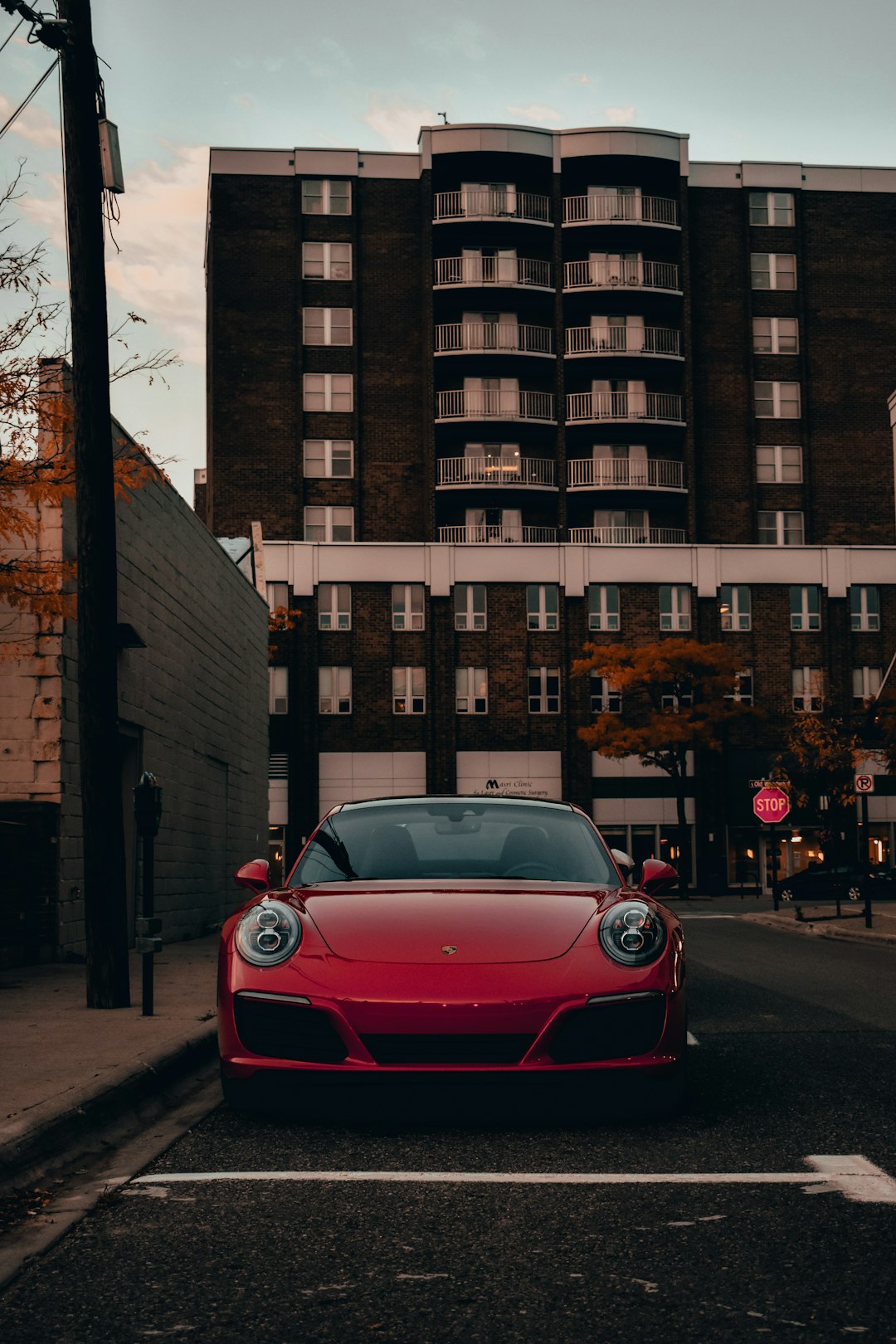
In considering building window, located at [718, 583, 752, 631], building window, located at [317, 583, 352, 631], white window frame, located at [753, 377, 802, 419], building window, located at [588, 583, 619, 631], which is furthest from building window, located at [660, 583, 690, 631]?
building window, located at [317, 583, 352, 631]

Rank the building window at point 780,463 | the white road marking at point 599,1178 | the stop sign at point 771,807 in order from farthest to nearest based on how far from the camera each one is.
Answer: the building window at point 780,463 → the stop sign at point 771,807 → the white road marking at point 599,1178

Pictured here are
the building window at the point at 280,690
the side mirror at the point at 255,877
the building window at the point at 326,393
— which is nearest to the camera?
the side mirror at the point at 255,877

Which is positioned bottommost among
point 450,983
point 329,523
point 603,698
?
point 450,983

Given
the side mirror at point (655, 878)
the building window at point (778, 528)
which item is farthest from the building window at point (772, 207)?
the side mirror at point (655, 878)

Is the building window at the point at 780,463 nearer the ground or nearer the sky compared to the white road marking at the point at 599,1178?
nearer the sky

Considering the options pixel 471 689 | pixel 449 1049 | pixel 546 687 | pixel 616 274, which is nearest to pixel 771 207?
pixel 616 274

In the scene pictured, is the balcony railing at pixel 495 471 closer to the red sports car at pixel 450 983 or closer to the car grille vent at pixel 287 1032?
the red sports car at pixel 450 983

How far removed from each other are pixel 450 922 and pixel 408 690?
150ft

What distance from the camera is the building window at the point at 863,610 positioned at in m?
53.2

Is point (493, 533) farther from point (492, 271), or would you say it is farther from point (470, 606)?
point (492, 271)

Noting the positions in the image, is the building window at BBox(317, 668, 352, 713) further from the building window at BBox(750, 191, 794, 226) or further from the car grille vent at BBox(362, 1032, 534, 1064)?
the car grille vent at BBox(362, 1032, 534, 1064)

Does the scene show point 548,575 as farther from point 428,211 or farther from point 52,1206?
point 52,1206

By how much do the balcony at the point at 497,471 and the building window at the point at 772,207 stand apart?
43.9ft

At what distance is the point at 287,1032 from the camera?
5488mm
